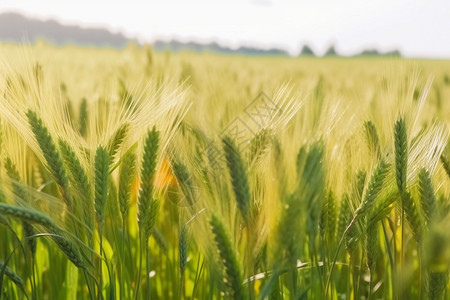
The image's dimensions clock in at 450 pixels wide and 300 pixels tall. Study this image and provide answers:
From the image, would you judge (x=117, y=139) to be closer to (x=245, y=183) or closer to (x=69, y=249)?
(x=69, y=249)

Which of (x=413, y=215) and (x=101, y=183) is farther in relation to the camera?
(x=413, y=215)

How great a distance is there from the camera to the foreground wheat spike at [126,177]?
1215 mm

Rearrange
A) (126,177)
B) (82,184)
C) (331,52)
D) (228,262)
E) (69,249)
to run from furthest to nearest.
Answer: (331,52) < (126,177) < (82,184) < (69,249) < (228,262)

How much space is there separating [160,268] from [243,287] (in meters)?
1.10

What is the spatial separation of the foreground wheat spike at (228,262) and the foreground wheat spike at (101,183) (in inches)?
11.3

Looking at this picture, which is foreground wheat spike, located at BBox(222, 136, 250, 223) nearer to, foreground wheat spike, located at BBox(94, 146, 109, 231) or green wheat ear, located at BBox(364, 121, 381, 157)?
→ foreground wheat spike, located at BBox(94, 146, 109, 231)

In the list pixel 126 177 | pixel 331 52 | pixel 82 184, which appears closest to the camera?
pixel 82 184

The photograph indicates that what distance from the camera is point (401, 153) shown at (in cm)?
116

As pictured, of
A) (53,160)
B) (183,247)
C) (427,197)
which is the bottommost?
(183,247)

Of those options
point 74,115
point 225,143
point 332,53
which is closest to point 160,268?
point 74,115

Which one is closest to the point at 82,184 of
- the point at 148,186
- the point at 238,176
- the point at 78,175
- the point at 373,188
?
the point at 78,175

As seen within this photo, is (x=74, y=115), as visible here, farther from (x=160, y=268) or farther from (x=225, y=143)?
(x=225, y=143)

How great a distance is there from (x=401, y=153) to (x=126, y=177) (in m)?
0.59

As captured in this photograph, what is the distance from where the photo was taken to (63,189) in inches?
45.6
